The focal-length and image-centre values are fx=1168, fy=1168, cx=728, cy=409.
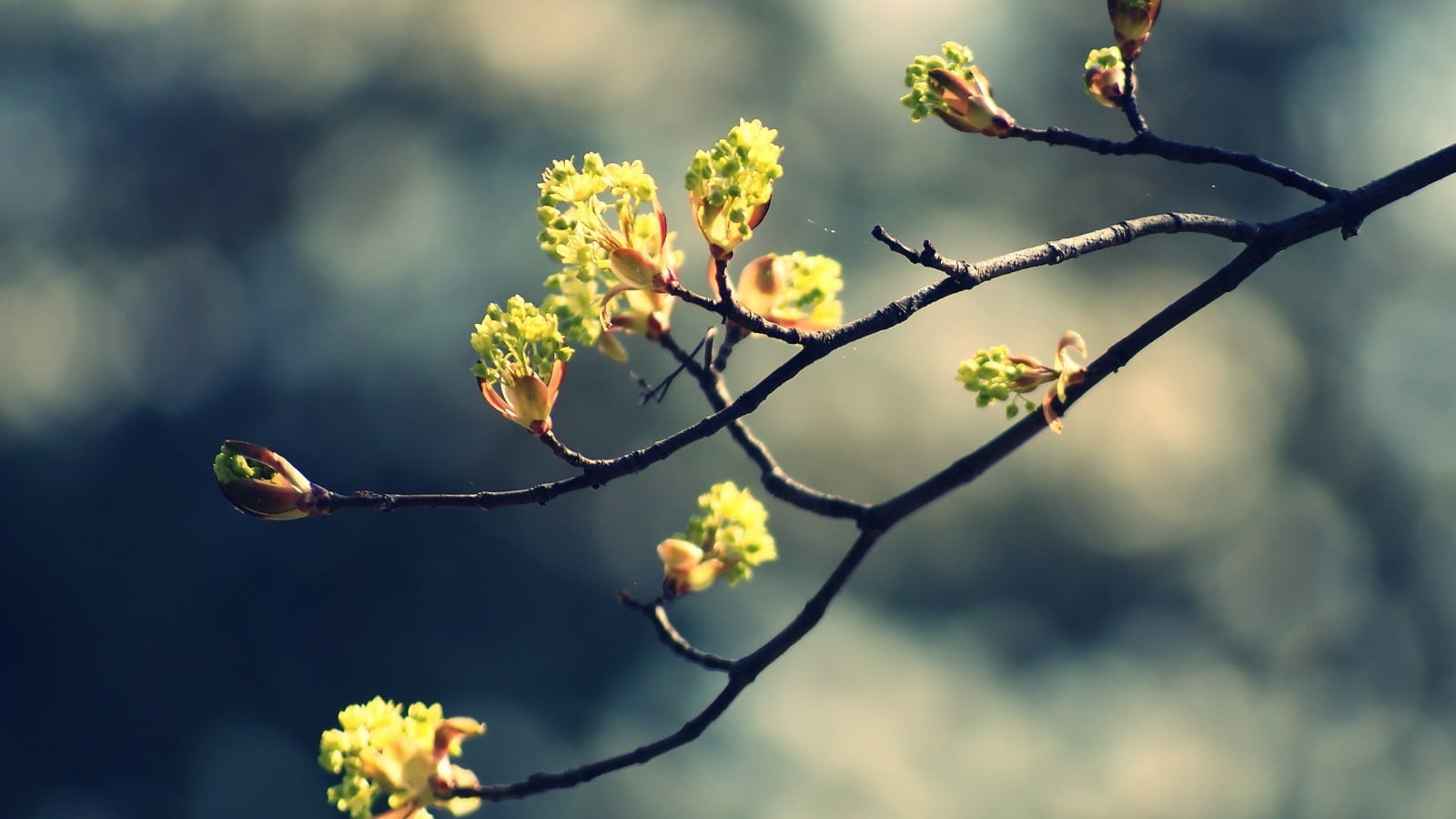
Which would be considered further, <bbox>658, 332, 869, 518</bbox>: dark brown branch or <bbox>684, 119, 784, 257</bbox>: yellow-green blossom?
<bbox>658, 332, 869, 518</bbox>: dark brown branch

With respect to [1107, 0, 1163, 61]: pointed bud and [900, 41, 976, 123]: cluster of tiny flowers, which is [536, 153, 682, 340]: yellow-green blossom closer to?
[900, 41, 976, 123]: cluster of tiny flowers

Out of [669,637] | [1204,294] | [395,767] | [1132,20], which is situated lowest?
[395,767]

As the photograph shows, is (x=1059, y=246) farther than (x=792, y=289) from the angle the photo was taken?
No

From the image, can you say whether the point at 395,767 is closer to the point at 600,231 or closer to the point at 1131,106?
the point at 600,231

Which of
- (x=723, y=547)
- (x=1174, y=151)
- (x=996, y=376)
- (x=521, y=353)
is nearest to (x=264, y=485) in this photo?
(x=521, y=353)

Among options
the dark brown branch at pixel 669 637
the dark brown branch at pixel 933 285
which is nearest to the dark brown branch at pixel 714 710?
the dark brown branch at pixel 669 637

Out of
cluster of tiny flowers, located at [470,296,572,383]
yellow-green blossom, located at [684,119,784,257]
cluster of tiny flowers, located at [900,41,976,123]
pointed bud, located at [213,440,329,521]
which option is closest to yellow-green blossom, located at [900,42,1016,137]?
cluster of tiny flowers, located at [900,41,976,123]
